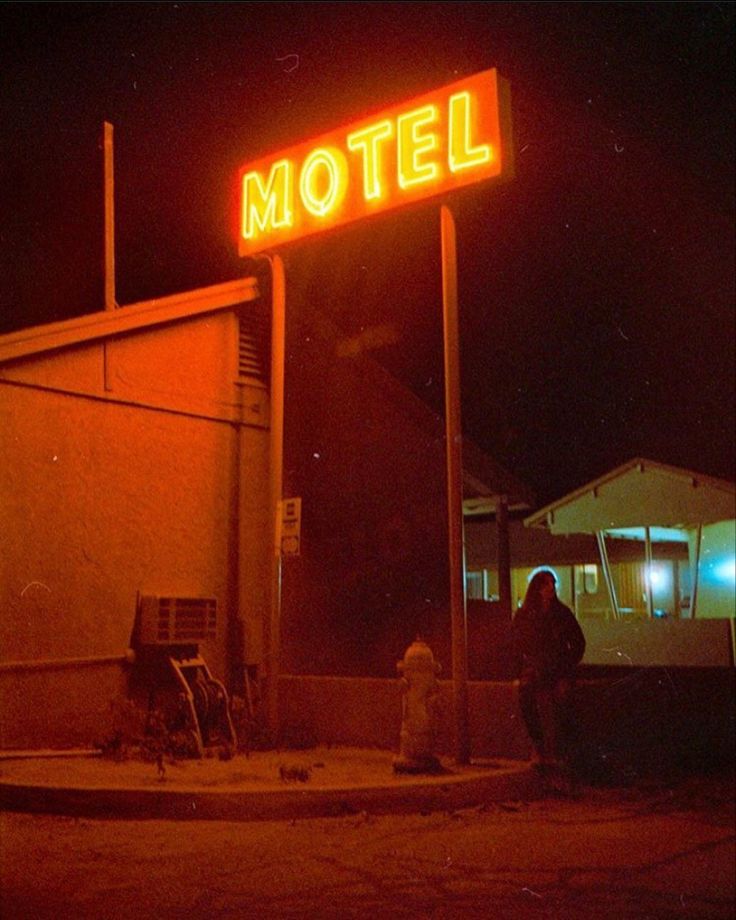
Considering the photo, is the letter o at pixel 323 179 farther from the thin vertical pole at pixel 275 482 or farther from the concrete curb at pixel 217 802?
the concrete curb at pixel 217 802

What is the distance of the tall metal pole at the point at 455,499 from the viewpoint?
359 inches

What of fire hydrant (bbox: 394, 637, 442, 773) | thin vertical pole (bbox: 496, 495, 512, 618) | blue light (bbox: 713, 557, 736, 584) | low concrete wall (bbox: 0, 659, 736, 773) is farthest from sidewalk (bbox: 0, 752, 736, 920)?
blue light (bbox: 713, 557, 736, 584)

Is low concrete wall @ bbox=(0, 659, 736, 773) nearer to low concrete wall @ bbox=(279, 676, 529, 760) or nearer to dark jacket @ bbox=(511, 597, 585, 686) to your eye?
low concrete wall @ bbox=(279, 676, 529, 760)

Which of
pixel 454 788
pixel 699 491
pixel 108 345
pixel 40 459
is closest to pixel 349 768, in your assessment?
pixel 454 788

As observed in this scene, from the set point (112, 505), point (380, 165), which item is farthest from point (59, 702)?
point (380, 165)

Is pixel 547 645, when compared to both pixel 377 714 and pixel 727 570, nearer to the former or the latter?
pixel 377 714

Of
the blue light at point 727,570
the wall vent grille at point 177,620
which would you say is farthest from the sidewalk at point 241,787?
the blue light at point 727,570

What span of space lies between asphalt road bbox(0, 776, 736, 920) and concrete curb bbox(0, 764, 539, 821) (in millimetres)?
142

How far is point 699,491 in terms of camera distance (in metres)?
19.9

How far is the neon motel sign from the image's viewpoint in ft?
33.6

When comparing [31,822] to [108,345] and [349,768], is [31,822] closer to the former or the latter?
[349,768]

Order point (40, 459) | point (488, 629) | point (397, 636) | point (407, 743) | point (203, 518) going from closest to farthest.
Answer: point (407, 743)
point (40, 459)
point (203, 518)
point (397, 636)
point (488, 629)

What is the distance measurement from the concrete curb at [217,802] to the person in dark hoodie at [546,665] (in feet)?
4.34

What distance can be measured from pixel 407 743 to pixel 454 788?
693 millimetres
